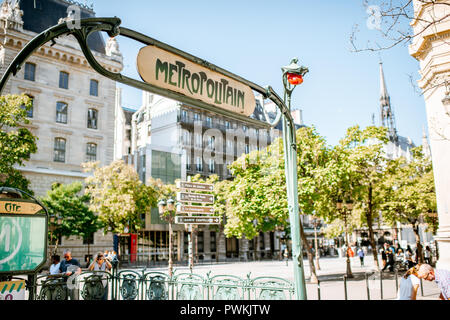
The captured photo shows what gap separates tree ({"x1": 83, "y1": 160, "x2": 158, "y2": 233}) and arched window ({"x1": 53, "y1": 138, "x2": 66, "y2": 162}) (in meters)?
3.21

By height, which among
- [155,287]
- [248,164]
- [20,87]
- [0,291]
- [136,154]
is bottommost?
[155,287]

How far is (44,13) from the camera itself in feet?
116

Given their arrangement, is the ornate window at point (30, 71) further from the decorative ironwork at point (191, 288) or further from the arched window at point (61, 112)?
the decorative ironwork at point (191, 288)

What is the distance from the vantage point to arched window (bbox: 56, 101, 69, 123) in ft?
111

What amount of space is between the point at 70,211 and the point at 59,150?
23.3ft

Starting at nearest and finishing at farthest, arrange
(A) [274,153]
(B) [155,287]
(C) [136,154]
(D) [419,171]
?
1. (B) [155,287]
2. (A) [274,153]
3. (D) [419,171]
4. (C) [136,154]

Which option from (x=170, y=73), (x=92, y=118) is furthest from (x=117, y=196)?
(x=170, y=73)

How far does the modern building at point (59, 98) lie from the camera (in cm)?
3138

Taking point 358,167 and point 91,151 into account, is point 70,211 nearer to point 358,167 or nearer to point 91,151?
point 91,151

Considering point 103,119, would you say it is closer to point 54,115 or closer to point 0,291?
point 54,115

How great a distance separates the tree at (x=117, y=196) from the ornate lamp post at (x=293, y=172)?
2503 cm

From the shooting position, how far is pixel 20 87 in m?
31.6
